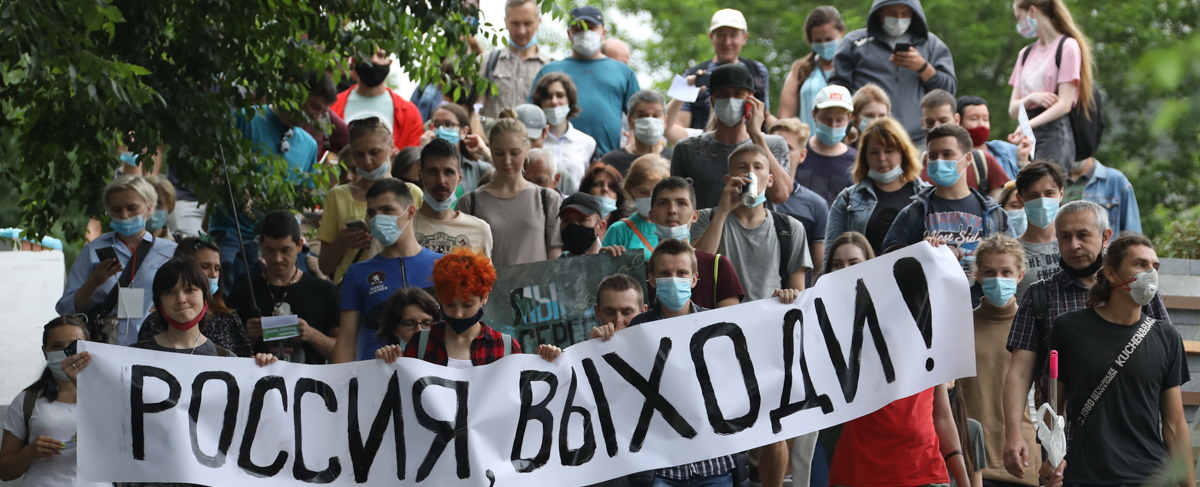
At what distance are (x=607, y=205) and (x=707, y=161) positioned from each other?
0.69 m

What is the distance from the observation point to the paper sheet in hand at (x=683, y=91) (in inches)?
465

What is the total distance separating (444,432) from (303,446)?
610 mm

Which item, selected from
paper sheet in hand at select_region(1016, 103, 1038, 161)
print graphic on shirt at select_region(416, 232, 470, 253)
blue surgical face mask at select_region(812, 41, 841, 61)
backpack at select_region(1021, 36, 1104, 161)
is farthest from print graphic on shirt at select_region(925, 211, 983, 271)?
blue surgical face mask at select_region(812, 41, 841, 61)

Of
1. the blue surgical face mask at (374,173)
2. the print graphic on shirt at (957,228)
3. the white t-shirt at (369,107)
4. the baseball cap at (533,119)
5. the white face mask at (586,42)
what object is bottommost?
the print graphic on shirt at (957,228)

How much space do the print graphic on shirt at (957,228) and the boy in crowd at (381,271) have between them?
268 centimetres

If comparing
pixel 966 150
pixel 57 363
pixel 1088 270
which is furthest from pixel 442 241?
pixel 1088 270

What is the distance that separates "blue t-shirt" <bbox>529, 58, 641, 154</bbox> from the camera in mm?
12109

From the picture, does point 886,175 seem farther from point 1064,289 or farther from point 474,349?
point 474,349

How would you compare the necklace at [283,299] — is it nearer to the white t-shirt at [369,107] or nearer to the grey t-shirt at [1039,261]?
the white t-shirt at [369,107]

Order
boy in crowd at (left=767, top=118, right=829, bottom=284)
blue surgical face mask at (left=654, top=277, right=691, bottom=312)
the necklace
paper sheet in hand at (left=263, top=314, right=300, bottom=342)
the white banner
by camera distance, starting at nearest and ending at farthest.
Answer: the white banner
blue surgical face mask at (left=654, top=277, right=691, bottom=312)
paper sheet in hand at (left=263, top=314, right=300, bottom=342)
the necklace
boy in crowd at (left=767, top=118, right=829, bottom=284)

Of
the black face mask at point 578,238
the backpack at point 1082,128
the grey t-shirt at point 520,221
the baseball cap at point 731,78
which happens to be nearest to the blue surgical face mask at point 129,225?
the grey t-shirt at point 520,221

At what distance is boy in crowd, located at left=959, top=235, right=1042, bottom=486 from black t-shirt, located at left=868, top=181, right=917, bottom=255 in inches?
57.1

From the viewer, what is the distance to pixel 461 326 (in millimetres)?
6496

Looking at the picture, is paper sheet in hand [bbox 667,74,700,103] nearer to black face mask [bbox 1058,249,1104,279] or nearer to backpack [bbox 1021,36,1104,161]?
backpack [bbox 1021,36,1104,161]
